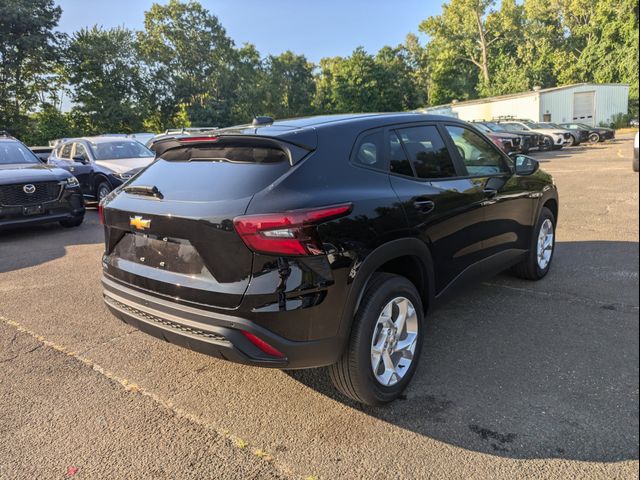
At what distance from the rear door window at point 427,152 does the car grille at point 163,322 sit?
1712 mm

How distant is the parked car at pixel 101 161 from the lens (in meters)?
10.0

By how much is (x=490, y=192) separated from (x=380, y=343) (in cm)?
178

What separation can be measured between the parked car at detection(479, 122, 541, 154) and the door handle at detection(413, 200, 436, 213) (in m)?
19.7

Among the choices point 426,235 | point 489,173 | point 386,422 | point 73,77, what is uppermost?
point 73,77

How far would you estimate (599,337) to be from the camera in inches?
138

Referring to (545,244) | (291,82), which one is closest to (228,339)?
(545,244)

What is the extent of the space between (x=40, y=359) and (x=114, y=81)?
42818 millimetres

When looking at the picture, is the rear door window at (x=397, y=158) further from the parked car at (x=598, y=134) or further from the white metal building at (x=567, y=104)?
the white metal building at (x=567, y=104)

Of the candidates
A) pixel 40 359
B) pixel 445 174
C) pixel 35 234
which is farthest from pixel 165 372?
pixel 35 234

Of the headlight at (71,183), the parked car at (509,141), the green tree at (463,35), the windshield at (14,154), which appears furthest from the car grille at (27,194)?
the green tree at (463,35)

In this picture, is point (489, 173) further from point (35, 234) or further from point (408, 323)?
point (35, 234)

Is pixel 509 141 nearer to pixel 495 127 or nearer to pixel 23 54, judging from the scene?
pixel 495 127

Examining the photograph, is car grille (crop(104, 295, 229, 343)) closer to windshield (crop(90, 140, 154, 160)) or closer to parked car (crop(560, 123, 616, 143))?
windshield (crop(90, 140, 154, 160))

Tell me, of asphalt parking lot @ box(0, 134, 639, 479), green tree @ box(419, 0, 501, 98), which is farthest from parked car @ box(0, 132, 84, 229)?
green tree @ box(419, 0, 501, 98)
